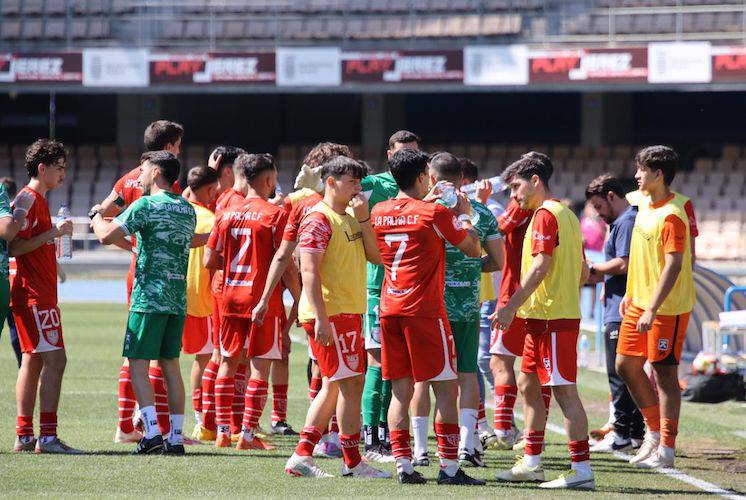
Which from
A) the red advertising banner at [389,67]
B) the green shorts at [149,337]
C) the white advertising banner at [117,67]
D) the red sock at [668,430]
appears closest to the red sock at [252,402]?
the green shorts at [149,337]

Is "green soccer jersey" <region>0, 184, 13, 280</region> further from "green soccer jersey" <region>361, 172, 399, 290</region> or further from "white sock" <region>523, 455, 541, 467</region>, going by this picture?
"white sock" <region>523, 455, 541, 467</region>

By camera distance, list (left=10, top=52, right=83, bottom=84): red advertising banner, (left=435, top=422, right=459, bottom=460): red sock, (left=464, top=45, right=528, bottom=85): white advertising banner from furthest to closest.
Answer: (left=10, top=52, right=83, bottom=84): red advertising banner → (left=464, top=45, right=528, bottom=85): white advertising banner → (left=435, top=422, right=459, bottom=460): red sock

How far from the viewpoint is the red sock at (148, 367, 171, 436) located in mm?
8258

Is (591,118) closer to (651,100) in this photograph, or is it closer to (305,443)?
(651,100)

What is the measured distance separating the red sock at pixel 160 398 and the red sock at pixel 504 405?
226 centimetres

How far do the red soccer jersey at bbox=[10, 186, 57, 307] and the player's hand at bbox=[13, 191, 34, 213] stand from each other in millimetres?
43

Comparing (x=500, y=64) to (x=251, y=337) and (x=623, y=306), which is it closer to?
(x=623, y=306)

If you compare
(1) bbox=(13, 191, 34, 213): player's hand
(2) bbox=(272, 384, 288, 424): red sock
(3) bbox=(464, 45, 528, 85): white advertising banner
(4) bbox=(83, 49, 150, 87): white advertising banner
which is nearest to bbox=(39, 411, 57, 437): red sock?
(1) bbox=(13, 191, 34, 213): player's hand

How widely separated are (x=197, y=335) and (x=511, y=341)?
236 centimetres

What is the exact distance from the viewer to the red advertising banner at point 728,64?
2544cm

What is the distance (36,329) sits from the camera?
7887 millimetres

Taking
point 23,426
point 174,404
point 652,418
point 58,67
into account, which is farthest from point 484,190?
point 58,67

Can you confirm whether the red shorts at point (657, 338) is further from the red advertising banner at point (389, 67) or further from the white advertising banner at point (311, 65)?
the white advertising banner at point (311, 65)

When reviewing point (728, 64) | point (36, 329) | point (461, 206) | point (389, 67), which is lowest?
point (36, 329)
